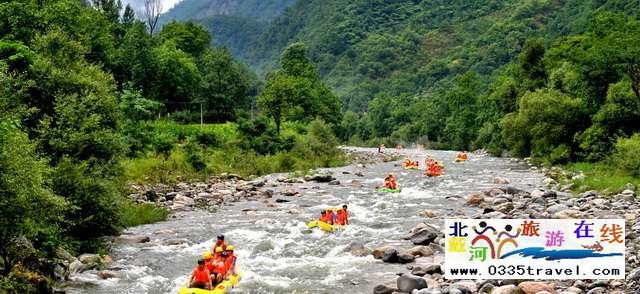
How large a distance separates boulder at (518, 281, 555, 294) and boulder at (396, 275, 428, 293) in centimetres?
199

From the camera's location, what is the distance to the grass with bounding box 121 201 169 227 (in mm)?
20859

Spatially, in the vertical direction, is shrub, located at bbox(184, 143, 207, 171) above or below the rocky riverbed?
above

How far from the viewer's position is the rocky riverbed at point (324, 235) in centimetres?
1302

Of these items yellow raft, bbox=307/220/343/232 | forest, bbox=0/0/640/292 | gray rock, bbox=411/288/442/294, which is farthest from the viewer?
yellow raft, bbox=307/220/343/232

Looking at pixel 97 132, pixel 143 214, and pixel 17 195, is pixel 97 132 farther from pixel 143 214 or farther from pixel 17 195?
pixel 17 195

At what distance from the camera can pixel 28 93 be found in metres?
16.8

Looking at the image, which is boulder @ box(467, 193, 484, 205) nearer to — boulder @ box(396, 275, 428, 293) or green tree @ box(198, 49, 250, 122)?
boulder @ box(396, 275, 428, 293)

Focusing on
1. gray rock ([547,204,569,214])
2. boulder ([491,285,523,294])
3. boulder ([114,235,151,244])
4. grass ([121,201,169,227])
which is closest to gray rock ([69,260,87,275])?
boulder ([114,235,151,244])

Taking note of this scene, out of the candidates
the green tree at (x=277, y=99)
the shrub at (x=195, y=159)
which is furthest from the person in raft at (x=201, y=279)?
the green tree at (x=277, y=99)

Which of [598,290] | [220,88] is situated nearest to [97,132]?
[598,290]

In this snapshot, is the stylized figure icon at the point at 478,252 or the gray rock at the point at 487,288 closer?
the stylized figure icon at the point at 478,252

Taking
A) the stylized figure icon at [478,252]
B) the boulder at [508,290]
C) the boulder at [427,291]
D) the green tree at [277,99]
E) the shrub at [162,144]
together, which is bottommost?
the boulder at [427,291]

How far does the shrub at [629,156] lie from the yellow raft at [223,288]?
2033 cm

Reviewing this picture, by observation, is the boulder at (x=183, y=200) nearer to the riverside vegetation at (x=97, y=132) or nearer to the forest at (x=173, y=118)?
the riverside vegetation at (x=97, y=132)
